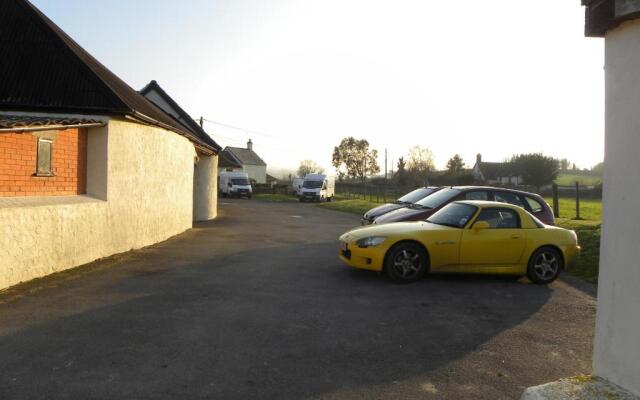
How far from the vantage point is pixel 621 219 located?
9.68ft

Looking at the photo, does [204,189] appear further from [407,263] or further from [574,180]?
[574,180]

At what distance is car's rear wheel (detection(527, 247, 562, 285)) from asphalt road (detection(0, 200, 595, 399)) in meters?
0.28

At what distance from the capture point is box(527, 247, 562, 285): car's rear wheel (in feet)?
28.8

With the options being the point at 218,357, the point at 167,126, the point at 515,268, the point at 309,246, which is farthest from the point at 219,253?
the point at 218,357

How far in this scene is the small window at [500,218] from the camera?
8820 mm

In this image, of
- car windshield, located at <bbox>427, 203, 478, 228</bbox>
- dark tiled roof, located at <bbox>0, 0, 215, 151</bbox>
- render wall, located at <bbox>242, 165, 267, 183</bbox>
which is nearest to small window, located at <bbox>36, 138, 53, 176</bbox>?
dark tiled roof, located at <bbox>0, 0, 215, 151</bbox>

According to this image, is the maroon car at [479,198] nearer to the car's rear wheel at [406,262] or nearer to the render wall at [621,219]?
the car's rear wheel at [406,262]

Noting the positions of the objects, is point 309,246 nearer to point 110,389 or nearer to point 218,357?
point 218,357

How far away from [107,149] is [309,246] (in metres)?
5.37

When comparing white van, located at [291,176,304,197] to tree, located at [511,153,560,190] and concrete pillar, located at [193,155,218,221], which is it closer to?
concrete pillar, located at [193,155,218,221]

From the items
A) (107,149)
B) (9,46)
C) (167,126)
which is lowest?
(107,149)

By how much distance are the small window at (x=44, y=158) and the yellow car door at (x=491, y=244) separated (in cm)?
752

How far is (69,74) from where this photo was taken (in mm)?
11375

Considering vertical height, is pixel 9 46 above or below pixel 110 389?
above
